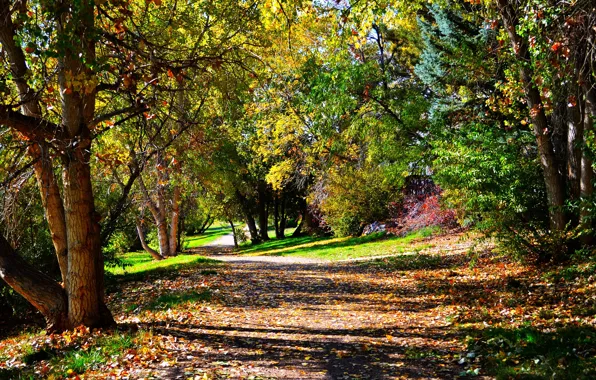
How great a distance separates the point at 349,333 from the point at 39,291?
503cm

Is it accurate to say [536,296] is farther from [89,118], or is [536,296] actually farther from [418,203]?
[418,203]

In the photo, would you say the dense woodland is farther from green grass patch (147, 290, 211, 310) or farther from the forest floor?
green grass patch (147, 290, 211, 310)

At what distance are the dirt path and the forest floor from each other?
2 centimetres

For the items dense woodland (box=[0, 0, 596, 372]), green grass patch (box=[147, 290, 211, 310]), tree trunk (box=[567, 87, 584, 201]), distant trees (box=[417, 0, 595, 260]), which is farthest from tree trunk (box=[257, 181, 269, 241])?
tree trunk (box=[567, 87, 584, 201])

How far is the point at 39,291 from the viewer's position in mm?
7676

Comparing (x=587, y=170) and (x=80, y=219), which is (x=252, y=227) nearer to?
(x=587, y=170)

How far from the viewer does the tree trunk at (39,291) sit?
762 cm

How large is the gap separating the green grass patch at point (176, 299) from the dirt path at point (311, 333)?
→ 33 centimetres

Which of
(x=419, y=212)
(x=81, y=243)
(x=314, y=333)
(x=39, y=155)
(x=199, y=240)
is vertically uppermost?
(x=39, y=155)

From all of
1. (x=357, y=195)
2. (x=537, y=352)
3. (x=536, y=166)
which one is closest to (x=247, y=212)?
(x=357, y=195)

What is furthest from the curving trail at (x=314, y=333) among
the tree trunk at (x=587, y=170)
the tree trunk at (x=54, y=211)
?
the tree trunk at (x=587, y=170)

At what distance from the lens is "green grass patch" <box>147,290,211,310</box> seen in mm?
9751

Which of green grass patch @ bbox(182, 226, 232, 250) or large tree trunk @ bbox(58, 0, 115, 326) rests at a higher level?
large tree trunk @ bbox(58, 0, 115, 326)

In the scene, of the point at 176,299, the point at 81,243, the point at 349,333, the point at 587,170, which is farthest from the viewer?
the point at 176,299
